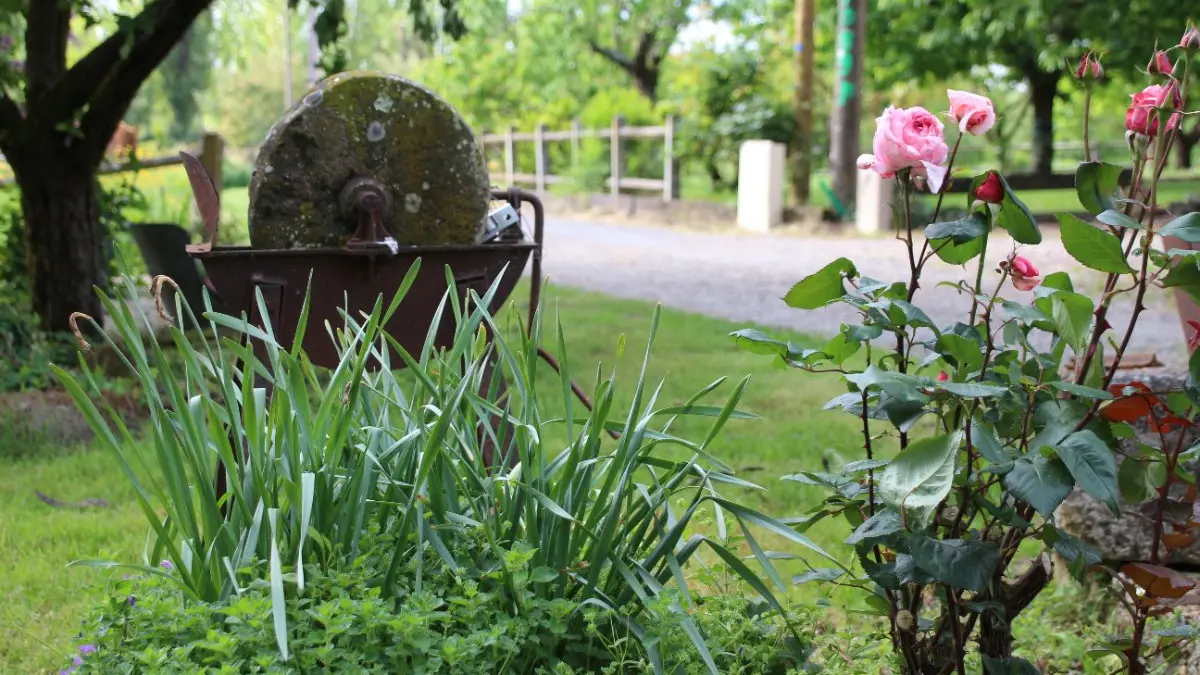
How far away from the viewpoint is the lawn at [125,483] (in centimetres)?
297

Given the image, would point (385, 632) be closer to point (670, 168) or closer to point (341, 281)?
point (341, 281)

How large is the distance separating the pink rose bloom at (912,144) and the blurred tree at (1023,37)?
14357mm

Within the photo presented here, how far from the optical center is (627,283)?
10.8 meters

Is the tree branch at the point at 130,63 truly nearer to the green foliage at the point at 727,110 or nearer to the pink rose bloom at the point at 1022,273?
the pink rose bloom at the point at 1022,273

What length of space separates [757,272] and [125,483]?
7775 millimetres

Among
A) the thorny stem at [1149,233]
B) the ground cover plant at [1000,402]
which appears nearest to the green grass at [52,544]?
the ground cover plant at [1000,402]

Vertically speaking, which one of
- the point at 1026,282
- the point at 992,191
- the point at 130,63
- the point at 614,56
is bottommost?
the point at 1026,282

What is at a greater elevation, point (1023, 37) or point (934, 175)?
point (1023, 37)

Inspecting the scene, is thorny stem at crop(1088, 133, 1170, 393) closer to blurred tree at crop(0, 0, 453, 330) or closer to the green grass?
the green grass

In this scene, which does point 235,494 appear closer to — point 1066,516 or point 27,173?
point 1066,516

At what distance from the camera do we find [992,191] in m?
1.82

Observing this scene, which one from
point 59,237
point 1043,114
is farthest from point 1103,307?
point 1043,114

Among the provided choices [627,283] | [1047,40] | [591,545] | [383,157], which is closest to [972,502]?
[591,545]

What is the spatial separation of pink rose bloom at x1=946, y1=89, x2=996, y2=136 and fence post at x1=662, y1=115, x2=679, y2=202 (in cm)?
1773
